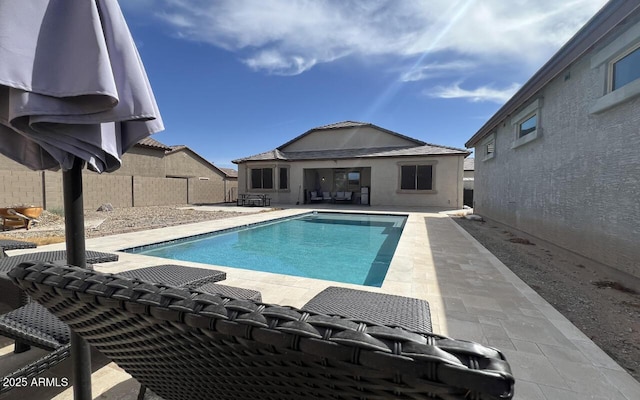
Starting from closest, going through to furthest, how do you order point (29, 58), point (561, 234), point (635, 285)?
1. point (29, 58)
2. point (635, 285)
3. point (561, 234)

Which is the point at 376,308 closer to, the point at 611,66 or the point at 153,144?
the point at 611,66

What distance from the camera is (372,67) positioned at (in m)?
14.1

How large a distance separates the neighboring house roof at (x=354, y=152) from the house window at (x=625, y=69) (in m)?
10.6

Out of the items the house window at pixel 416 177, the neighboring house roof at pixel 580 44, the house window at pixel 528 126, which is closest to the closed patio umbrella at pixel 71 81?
the neighboring house roof at pixel 580 44

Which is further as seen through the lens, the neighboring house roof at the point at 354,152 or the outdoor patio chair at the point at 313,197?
the outdoor patio chair at the point at 313,197

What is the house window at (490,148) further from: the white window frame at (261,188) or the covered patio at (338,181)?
the white window frame at (261,188)

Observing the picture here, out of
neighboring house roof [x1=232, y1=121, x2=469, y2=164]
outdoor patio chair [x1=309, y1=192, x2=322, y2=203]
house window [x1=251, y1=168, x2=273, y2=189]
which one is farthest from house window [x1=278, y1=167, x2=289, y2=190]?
outdoor patio chair [x1=309, y1=192, x2=322, y2=203]

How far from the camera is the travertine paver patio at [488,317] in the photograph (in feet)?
5.99

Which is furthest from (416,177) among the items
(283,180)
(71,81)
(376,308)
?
(71,81)

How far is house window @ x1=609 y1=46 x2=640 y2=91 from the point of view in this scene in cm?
404

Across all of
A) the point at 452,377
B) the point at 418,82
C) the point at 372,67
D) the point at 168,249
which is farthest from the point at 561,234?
the point at 418,82

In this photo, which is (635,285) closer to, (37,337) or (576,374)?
(576,374)

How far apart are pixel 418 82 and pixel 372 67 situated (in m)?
3.88

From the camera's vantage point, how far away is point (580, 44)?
15.6 ft
